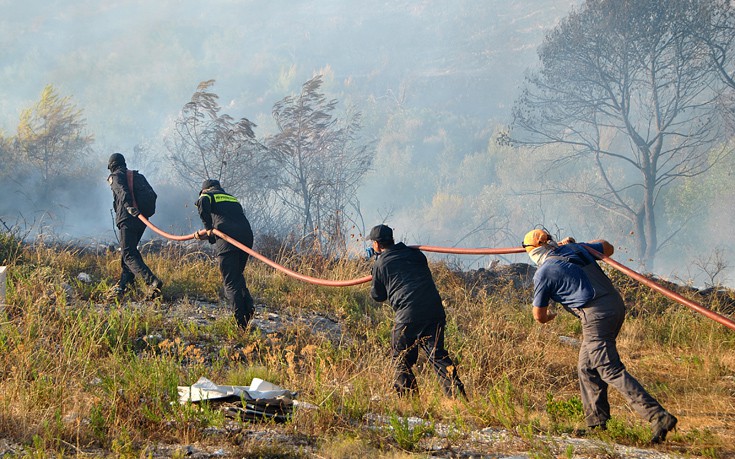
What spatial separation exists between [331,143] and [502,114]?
133 ft

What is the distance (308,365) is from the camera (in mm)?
5305

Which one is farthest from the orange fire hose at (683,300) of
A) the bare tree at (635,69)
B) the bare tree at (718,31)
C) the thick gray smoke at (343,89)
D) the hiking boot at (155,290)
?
the bare tree at (718,31)

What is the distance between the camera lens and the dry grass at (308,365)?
12.6 feet

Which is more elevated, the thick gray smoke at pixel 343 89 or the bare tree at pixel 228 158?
the thick gray smoke at pixel 343 89

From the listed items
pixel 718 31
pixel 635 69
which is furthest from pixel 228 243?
pixel 718 31

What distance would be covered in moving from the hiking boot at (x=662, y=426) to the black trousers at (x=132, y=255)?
217 inches

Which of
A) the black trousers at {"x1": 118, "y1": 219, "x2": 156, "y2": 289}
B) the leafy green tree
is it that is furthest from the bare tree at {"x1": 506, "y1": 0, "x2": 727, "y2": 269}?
the black trousers at {"x1": 118, "y1": 219, "x2": 156, "y2": 289}

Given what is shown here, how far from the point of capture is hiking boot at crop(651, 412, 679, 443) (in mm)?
3916

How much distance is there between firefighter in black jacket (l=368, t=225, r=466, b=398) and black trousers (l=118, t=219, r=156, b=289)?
3.32 m

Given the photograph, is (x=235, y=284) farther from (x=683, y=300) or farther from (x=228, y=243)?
(x=683, y=300)

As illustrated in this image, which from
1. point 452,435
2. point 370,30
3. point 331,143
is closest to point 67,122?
point 331,143

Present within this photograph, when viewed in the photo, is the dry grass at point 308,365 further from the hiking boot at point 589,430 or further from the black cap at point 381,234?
the black cap at point 381,234

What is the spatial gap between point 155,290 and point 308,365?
3.16 m

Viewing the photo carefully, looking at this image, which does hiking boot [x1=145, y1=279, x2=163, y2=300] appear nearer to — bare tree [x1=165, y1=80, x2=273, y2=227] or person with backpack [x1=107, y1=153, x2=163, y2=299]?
person with backpack [x1=107, y1=153, x2=163, y2=299]
